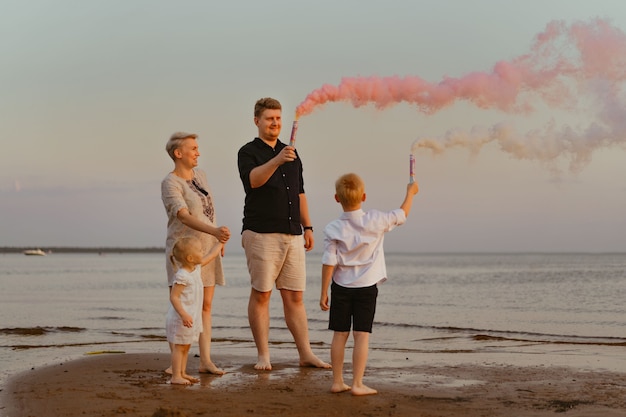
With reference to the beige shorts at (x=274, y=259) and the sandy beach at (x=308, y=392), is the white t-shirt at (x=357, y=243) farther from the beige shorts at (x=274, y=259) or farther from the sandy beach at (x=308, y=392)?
the beige shorts at (x=274, y=259)

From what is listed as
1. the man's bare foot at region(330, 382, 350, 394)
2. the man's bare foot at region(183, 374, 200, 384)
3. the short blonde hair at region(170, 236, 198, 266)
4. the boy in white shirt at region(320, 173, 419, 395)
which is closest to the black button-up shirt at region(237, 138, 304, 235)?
the short blonde hair at region(170, 236, 198, 266)

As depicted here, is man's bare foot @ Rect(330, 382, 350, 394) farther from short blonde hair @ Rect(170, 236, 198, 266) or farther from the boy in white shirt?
short blonde hair @ Rect(170, 236, 198, 266)

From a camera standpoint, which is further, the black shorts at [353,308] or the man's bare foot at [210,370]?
the man's bare foot at [210,370]

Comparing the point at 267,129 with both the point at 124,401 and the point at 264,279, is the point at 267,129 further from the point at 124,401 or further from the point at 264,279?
the point at 124,401

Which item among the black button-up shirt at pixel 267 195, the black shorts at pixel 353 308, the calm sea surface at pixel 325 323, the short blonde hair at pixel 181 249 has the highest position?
the black button-up shirt at pixel 267 195

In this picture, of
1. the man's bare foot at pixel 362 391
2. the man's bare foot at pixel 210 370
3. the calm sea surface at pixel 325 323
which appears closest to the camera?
the man's bare foot at pixel 362 391

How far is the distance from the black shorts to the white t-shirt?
0.06m

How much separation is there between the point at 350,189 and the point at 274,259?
58.8 inches

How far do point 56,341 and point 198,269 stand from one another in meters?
5.89

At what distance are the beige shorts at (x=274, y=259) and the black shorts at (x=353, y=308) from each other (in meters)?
1.21

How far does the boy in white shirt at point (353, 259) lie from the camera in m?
5.96

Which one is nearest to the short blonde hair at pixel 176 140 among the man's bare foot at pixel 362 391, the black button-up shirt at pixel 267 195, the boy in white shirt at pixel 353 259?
the black button-up shirt at pixel 267 195

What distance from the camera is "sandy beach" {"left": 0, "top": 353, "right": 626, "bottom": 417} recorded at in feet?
17.5

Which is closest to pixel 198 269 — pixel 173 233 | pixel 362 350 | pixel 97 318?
pixel 173 233
